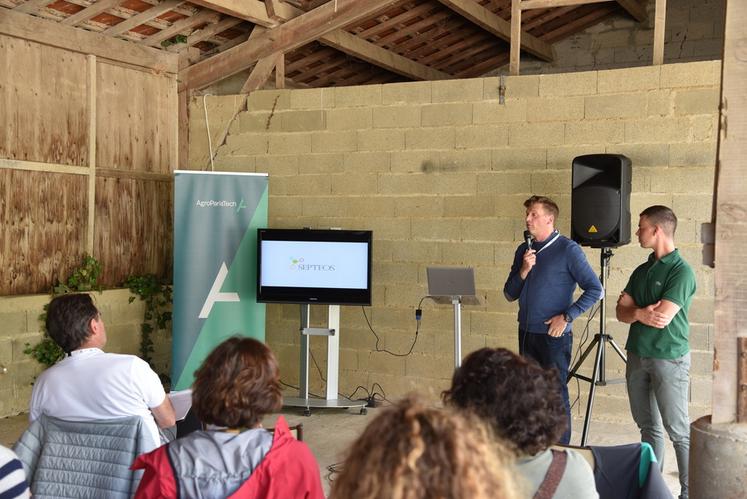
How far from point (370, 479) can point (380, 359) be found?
5.32m

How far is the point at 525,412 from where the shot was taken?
1686mm

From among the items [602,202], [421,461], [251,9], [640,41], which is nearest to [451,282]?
[602,202]

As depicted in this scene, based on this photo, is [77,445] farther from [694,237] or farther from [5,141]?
[694,237]

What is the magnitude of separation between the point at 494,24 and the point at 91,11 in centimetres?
359

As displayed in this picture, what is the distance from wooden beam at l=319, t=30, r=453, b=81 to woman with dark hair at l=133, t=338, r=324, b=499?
5.14 metres

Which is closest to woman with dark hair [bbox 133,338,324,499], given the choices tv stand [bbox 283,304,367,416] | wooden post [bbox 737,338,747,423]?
wooden post [bbox 737,338,747,423]

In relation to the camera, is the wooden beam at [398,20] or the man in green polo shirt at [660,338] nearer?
the man in green polo shirt at [660,338]

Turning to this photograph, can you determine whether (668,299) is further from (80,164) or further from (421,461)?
(80,164)

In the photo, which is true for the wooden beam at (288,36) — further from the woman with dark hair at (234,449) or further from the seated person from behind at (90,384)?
the woman with dark hair at (234,449)

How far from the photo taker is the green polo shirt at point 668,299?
151 inches

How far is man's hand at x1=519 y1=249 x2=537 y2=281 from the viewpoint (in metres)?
4.55

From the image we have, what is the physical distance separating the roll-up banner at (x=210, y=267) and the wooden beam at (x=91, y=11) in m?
1.23

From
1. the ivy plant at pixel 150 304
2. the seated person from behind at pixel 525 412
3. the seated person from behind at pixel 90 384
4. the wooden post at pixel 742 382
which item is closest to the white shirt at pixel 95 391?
the seated person from behind at pixel 90 384

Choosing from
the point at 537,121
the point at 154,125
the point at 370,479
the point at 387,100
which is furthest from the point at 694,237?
the point at 370,479
